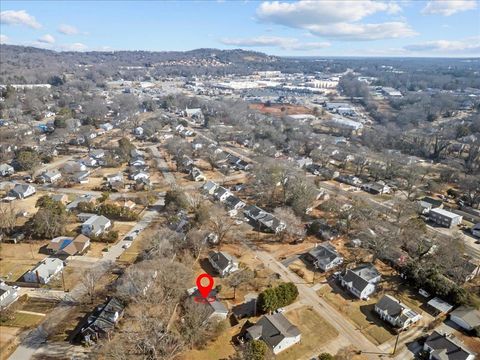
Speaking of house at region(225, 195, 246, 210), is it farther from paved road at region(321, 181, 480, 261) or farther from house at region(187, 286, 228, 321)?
house at region(187, 286, 228, 321)

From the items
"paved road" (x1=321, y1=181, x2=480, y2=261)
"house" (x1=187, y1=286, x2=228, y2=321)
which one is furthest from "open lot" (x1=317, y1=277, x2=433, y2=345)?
"paved road" (x1=321, y1=181, x2=480, y2=261)

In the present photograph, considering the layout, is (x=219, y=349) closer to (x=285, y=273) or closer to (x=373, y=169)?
(x=285, y=273)

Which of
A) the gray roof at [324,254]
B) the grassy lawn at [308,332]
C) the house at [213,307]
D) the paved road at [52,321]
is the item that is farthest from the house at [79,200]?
the grassy lawn at [308,332]

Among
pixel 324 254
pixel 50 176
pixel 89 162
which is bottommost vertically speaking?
pixel 324 254

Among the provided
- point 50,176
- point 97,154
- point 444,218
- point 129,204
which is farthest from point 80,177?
point 444,218

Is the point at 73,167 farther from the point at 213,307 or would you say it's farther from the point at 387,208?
the point at 387,208

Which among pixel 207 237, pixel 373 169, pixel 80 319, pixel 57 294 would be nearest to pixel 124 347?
pixel 80 319
